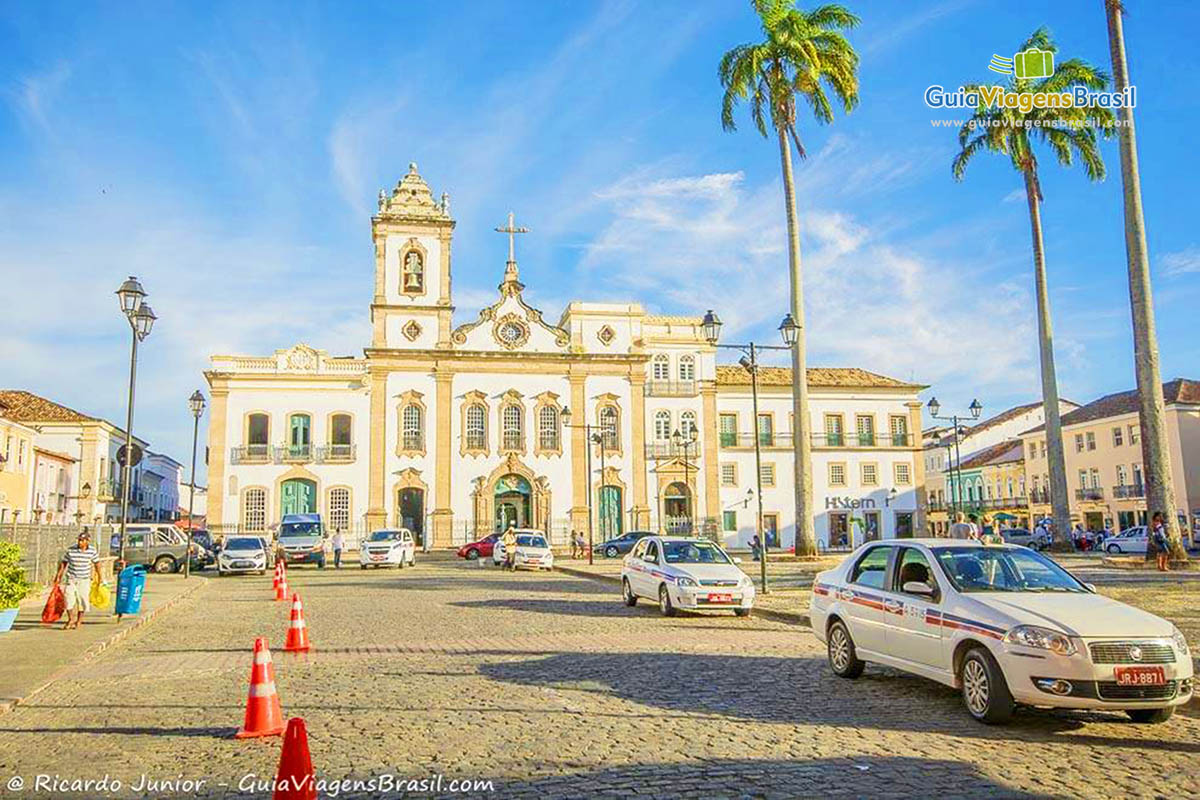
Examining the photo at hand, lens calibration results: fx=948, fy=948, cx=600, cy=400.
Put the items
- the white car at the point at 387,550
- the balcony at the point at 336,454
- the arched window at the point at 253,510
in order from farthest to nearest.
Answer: the balcony at the point at 336,454 < the arched window at the point at 253,510 < the white car at the point at 387,550

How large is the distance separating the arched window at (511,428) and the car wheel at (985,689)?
146 feet

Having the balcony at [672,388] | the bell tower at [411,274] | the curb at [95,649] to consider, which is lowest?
the curb at [95,649]

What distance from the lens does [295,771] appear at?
4.67 meters

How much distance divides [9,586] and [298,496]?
35.7 metres

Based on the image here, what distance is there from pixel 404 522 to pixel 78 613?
115 feet

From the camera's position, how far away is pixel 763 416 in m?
55.9

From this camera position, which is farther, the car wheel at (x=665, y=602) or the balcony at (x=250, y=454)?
the balcony at (x=250, y=454)

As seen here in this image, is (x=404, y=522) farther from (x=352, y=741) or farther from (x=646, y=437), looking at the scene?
(x=352, y=741)

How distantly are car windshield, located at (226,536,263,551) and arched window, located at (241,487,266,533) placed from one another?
15.5 metres

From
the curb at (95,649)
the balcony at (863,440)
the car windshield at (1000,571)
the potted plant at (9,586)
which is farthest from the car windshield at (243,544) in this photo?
the balcony at (863,440)

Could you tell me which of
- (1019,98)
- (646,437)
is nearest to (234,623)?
(1019,98)

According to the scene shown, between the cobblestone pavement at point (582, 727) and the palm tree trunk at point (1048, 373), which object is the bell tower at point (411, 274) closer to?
the palm tree trunk at point (1048, 373)

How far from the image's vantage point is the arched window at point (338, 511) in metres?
49.2

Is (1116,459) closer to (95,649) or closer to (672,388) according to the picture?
(672,388)
